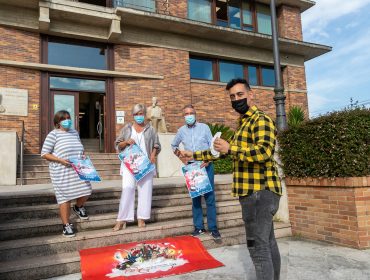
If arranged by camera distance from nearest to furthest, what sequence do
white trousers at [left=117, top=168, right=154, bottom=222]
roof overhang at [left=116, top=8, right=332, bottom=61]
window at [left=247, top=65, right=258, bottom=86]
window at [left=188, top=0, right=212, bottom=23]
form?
white trousers at [left=117, top=168, right=154, bottom=222]
roof overhang at [left=116, top=8, right=332, bottom=61]
window at [left=188, top=0, right=212, bottom=23]
window at [left=247, top=65, right=258, bottom=86]

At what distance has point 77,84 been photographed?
12.0 meters

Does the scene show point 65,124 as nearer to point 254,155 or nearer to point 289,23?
point 254,155

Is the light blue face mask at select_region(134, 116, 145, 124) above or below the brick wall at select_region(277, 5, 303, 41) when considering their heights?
below

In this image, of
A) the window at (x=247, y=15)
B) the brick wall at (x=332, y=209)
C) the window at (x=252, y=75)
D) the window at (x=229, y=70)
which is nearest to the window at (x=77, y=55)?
the window at (x=229, y=70)

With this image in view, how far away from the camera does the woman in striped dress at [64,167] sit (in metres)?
4.23

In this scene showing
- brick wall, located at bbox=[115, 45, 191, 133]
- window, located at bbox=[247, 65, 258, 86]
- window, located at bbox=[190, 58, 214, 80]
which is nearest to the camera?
brick wall, located at bbox=[115, 45, 191, 133]

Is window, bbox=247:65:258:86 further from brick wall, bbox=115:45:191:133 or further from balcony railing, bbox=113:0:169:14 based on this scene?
balcony railing, bbox=113:0:169:14

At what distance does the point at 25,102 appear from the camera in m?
10.8

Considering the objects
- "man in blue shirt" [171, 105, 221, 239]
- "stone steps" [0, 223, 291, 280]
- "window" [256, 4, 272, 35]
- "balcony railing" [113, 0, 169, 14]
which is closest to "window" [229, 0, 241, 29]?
"window" [256, 4, 272, 35]

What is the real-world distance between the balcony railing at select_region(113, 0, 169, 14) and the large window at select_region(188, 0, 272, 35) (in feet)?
4.39

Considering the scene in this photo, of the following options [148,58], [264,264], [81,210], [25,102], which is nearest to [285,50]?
[148,58]

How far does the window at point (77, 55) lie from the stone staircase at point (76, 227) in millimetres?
7953

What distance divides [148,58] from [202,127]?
28.7 feet

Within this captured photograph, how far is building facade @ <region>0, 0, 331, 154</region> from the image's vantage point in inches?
426
